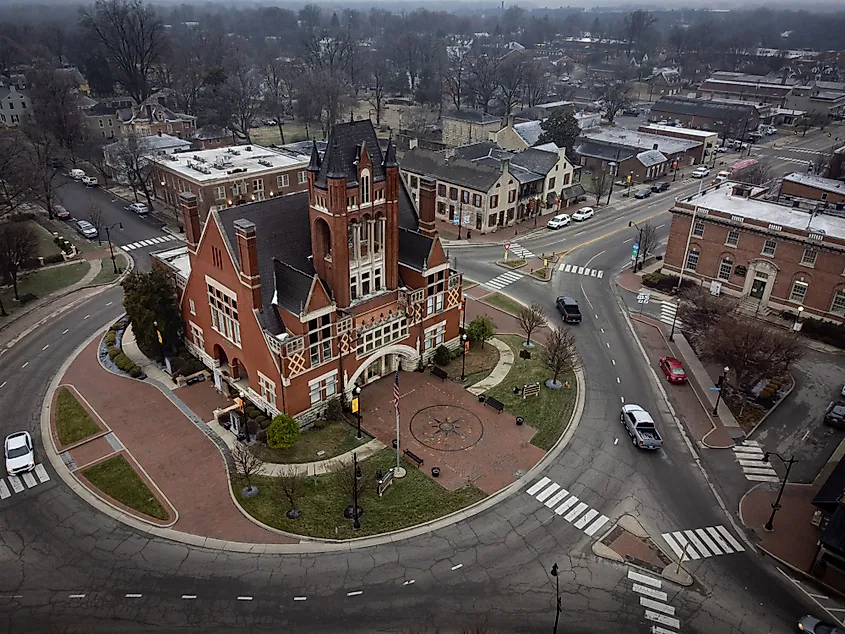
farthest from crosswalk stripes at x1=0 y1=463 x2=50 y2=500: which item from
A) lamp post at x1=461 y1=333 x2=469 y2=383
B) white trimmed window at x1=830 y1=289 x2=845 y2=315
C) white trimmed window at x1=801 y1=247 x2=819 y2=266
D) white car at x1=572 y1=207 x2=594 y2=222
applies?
white car at x1=572 y1=207 x2=594 y2=222

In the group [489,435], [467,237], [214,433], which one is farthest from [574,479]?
[467,237]

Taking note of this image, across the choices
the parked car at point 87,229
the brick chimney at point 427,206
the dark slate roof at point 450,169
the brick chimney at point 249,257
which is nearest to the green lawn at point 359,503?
the brick chimney at point 249,257

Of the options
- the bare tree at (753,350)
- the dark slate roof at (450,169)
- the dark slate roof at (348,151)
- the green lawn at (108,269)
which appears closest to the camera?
the dark slate roof at (348,151)

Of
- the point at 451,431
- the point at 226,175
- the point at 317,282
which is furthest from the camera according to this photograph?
the point at 226,175

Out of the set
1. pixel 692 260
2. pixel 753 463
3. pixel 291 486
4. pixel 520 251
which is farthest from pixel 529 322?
pixel 291 486

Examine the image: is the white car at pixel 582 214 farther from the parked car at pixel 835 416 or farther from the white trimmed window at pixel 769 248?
the parked car at pixel 835 416

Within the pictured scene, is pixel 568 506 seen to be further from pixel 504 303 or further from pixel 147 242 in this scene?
pixel 147 242

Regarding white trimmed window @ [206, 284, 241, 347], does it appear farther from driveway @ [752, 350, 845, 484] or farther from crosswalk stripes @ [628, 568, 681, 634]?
driveway @ [752, 350, 845, 484]
